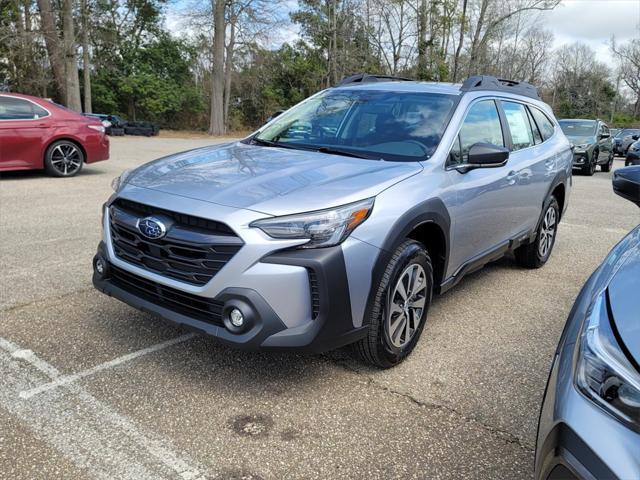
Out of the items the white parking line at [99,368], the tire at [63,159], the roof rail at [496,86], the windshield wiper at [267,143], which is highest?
the roof rail at [496,86]

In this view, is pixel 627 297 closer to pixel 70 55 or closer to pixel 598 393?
pixel 598 393

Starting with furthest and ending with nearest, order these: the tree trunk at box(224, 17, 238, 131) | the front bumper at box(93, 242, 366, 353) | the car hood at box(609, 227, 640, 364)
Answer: the tree trunk at box(224, 17, 238, 131)
the front bumper at box(93, 242, 366, 353)
the car hood at box(609, 227, 640, 364)

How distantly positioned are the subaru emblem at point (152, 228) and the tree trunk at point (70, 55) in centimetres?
2808

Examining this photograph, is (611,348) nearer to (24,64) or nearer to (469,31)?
(24,64)

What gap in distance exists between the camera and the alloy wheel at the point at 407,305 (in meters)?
3.23

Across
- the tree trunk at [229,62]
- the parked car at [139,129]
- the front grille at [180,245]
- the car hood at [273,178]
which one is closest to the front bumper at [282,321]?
the front grille at [180,245]

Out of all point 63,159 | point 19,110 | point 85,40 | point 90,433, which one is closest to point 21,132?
point 19,110

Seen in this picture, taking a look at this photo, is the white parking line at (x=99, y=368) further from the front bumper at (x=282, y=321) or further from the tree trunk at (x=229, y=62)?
the tree trunk at (x=229, y=62)

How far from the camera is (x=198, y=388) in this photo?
10.1 feet

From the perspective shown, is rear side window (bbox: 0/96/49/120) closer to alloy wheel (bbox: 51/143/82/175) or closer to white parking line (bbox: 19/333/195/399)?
alloy wheel (bbox: 51/143/82/175)

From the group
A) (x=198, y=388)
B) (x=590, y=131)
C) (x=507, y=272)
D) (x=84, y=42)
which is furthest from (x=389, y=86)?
(x=84, y=42)

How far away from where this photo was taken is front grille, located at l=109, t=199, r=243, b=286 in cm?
276

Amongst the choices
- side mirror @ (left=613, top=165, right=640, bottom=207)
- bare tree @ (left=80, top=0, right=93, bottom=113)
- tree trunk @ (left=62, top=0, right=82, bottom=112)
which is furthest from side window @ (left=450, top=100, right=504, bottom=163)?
bare tree @ (left=80, top=0, right=93, bottom=113)

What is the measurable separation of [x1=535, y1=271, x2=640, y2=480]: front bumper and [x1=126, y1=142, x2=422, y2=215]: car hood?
141 cm
